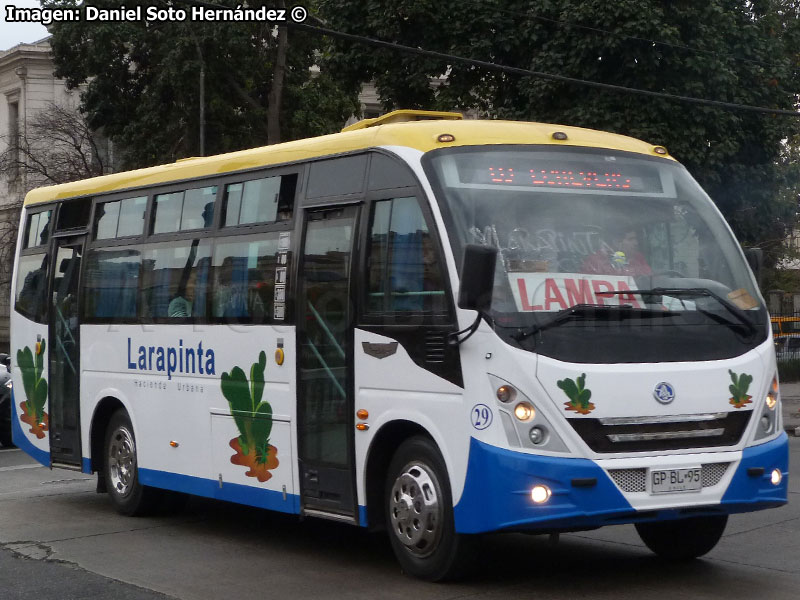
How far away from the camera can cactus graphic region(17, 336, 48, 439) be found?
1276 cm

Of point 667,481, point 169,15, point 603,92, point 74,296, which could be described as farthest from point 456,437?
point 169,15

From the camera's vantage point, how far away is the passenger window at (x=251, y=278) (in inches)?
365

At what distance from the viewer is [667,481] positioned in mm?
7309

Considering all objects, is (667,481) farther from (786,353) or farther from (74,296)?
(786,353)

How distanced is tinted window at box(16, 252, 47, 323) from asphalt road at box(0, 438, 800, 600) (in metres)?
2.19

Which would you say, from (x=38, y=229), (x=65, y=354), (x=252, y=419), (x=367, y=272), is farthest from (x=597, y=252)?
(x=38, y=229)

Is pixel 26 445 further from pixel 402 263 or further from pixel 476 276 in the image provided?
pixel 476 276

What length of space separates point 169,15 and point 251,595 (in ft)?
84.0

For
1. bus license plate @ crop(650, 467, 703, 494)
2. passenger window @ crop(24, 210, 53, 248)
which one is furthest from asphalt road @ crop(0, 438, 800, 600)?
passenger window @ crop(24, 210, 53, 248)

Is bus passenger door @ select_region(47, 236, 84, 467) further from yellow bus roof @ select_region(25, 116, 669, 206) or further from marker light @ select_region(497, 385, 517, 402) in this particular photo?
marker light @ select_region(497, 385, 517, 402)

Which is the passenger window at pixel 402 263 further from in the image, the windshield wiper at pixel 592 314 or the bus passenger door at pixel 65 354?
the bus passenger door at pixel 65 354

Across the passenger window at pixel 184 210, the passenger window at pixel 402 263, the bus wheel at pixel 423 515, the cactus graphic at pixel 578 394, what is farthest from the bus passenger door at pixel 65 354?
the cactus graphic at pixel 578 394

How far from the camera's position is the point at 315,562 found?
29.1ft

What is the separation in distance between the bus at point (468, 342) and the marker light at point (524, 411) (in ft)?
0.04
